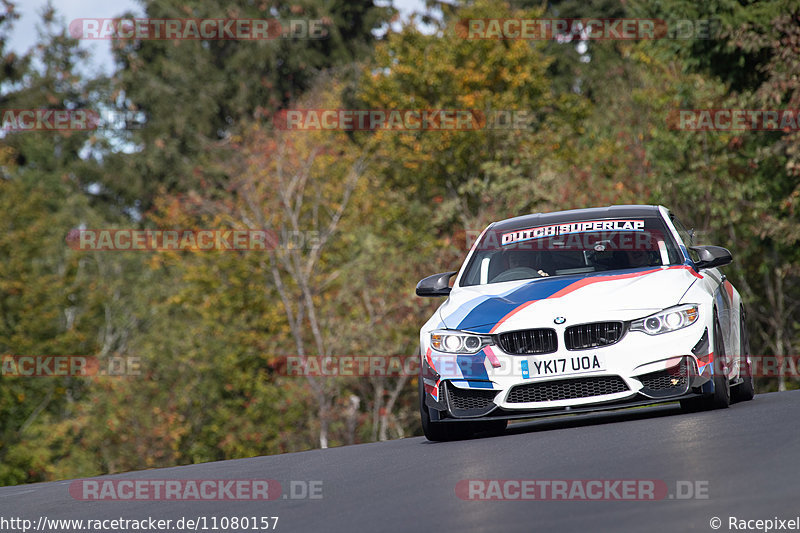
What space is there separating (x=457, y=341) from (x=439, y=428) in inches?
33.0

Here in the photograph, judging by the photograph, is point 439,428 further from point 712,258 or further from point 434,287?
point 712,258

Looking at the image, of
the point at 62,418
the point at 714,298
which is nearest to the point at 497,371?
the point at 714,298

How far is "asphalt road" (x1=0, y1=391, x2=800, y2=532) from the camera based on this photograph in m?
5.29

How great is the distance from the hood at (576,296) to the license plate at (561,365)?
1.09 feet

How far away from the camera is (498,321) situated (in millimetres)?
8805

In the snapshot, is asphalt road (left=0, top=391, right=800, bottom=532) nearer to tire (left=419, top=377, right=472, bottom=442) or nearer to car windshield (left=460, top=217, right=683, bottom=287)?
tire (left=419, top=377, right=472, bottom=442)

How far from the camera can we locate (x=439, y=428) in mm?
9375

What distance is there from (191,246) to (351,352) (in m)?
9.55

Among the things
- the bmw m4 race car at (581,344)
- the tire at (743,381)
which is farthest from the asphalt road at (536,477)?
the tire at (743,381)

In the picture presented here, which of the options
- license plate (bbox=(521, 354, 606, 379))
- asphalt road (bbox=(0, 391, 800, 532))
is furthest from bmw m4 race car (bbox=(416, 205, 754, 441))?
asphalt road (bbox=(0, 391, 800, 532))

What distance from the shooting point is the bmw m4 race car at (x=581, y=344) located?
8.56 metres

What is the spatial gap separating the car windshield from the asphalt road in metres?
1.25

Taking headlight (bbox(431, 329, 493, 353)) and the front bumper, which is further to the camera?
headlight (bbox(431, 329, 493, 353))

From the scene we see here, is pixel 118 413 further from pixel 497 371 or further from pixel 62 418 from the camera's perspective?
pixel 497 371
